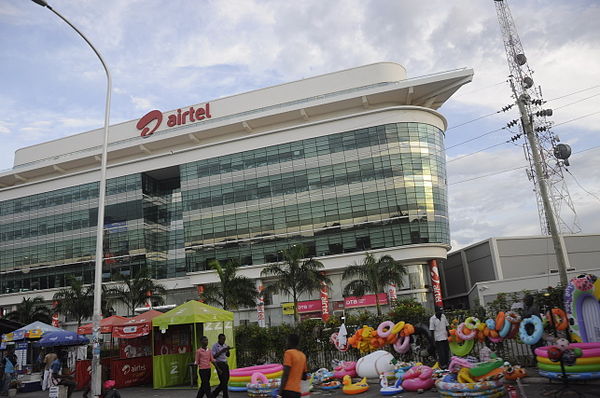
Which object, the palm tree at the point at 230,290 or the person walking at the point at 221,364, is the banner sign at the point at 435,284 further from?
the person walking at the point at 221,364

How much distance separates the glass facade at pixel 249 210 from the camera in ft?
153

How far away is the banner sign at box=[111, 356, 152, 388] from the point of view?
63.4 ft

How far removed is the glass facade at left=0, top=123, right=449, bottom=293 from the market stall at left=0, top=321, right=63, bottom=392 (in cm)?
2703

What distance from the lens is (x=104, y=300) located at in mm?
53750

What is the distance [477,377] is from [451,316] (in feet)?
24.6

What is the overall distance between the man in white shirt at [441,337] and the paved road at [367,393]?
2388 mm

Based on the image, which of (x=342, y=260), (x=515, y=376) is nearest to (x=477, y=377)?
(x=515, y=376)

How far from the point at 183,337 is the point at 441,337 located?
11661 millimetres

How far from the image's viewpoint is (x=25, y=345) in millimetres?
25609

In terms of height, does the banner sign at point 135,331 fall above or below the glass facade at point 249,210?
below

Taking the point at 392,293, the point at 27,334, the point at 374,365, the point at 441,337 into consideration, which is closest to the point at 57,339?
the point at 27,334

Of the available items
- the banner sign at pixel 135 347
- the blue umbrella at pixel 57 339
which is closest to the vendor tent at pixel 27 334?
the blue umbrella at pixel 57 339

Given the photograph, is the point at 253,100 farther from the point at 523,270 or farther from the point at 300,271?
the point at 523,270

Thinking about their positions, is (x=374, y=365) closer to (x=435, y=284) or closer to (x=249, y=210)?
(x=435, y=284)
